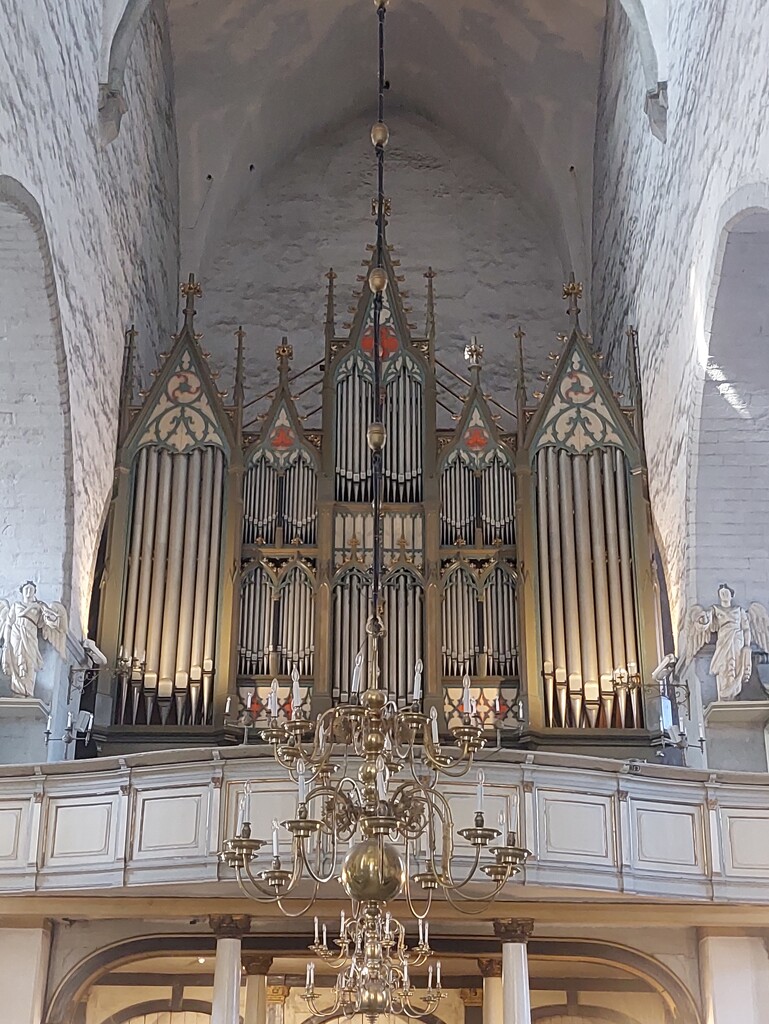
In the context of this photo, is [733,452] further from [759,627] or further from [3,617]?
[3,617]

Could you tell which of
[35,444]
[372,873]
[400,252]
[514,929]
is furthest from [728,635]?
[400,252]

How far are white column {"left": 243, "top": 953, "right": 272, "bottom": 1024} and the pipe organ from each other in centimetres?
242

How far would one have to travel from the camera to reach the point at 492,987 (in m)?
11.7

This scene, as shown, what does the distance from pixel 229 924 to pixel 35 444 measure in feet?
15.7

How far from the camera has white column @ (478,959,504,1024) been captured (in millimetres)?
11539

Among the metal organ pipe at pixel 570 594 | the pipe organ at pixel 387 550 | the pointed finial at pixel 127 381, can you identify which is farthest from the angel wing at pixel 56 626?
the metal organ pipe at pixel 570 594

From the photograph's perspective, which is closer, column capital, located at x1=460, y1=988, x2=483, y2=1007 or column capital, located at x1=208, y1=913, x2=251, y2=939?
column capital, located at x1=208, y1=913, x2=251, y2=939

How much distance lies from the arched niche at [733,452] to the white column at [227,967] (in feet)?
16.6

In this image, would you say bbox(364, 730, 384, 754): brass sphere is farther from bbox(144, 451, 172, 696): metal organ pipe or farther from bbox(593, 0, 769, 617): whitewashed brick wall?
bbox(144, 451, 172, 696): metal organ pipe

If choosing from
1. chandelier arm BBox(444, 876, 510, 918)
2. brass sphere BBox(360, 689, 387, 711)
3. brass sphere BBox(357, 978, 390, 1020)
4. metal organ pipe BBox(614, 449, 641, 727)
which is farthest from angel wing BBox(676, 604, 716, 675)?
brass sphere BBox(360, 689, 387, 711)

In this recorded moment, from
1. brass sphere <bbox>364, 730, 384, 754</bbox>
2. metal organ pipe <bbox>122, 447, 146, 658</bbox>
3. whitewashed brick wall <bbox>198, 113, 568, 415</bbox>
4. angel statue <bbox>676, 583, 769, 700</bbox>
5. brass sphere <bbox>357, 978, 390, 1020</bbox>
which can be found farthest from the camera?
whitewashed brick wall <bbox>198, 113, 568, 415</bbox>

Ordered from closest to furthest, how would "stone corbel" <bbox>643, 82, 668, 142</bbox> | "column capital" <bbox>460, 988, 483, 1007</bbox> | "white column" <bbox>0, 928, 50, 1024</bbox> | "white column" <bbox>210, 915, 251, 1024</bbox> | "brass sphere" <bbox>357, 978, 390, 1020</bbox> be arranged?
"brass sphere" <bbox>357, 978, 390, 1020</bbox>
"white column" <bbox>210, 915, 251, 1024</bbox>
"white column" <bbox>0, 928, 50, 1024</bbox>
"column capital" <bbox>460, 988, 483, 1007</bbox>
"stone corbel" <bbox>643, 82, 668, 142</bbox>

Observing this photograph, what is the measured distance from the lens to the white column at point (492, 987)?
1154 centimetres

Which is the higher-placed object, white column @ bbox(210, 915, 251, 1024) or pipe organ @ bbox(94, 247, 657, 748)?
pipe organ @ bbox(94, 247, 657, 748)
